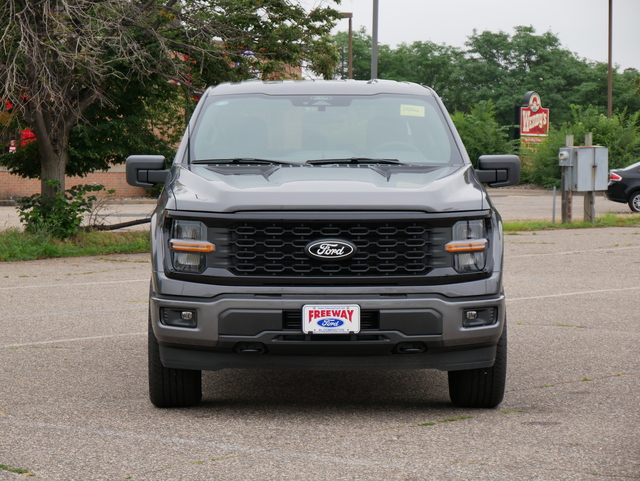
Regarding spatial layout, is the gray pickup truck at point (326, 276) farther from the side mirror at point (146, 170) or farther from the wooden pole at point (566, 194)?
the wooden pole at point (566, 194)

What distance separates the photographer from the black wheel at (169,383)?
5453 mm

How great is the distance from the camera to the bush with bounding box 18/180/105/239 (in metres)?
15.9

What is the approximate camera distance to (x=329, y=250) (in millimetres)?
5059

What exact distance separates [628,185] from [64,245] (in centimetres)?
1610

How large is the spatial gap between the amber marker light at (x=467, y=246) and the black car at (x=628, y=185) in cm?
2196

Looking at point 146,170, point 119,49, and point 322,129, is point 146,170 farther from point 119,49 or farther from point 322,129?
point 119,49

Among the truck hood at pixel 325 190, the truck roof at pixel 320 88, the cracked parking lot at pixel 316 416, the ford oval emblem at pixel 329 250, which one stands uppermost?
the truck roof at pixel 320 88

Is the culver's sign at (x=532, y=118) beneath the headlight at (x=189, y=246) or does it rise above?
above

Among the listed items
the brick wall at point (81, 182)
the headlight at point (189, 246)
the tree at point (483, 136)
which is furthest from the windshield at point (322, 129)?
the tree at point (483, 136)

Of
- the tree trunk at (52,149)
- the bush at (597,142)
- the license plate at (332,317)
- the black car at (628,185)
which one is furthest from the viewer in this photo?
the bush at (597,142)

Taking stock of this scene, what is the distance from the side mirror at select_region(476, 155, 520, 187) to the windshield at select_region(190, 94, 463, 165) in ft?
0.64

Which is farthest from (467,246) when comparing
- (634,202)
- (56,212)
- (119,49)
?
(634,202)

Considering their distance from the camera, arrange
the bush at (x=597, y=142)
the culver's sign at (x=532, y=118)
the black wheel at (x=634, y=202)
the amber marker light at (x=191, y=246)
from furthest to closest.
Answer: the culver's sign at (x=532, y=118), the bush at (x=597, y=142), the black wheel at (x=634, y=202), the amber marker light at (x=191, y=246)

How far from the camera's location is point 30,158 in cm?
1664
